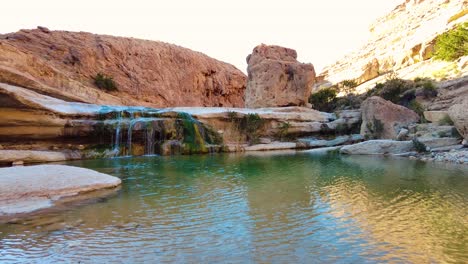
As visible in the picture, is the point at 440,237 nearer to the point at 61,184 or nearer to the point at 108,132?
the point at 61,184

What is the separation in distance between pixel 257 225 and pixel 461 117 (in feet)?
44.5

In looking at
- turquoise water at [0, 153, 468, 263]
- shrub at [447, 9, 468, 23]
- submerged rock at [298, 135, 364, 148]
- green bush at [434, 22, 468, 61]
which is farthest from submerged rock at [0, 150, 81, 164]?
shrub at [447, 9, 468, 23]

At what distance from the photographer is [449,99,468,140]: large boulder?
15.1 m

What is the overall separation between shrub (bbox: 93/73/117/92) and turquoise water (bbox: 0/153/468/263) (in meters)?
31.8

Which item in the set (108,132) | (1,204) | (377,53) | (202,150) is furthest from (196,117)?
(377,53)

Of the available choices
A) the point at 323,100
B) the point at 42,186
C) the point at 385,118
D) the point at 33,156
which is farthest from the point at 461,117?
the point at 323,100

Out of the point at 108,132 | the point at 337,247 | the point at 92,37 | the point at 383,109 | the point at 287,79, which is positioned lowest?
the point at 337,247

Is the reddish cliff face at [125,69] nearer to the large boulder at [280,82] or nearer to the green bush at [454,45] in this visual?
the large boulder at [280,82]

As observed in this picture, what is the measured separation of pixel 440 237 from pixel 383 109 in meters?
19.2

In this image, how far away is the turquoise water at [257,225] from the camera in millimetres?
4441

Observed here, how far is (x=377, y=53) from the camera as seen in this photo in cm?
5547

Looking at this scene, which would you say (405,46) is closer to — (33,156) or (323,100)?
(323,100)

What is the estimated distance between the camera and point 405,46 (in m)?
47.4

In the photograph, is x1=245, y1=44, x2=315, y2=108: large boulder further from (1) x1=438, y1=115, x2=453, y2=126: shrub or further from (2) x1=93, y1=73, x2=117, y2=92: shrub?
(2) x1=93, y1=73, x2=117, y2=92: shrub
